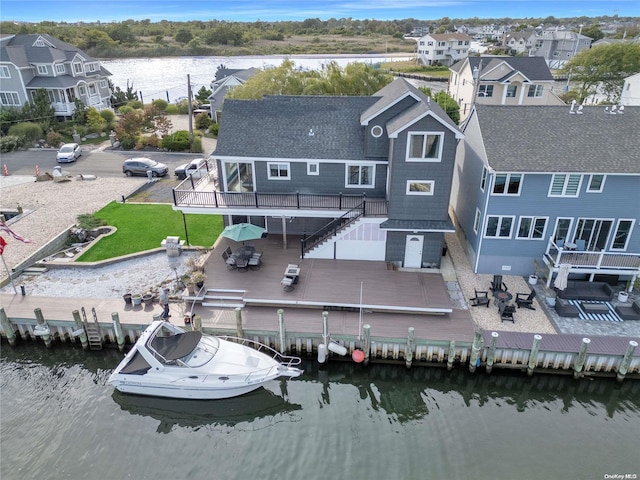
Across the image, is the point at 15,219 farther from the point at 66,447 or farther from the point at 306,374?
the point at 306,374

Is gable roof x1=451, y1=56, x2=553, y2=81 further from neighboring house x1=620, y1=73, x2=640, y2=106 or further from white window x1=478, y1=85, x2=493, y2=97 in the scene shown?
neighboring house x1=620, y1=73, x2=640, y2=106

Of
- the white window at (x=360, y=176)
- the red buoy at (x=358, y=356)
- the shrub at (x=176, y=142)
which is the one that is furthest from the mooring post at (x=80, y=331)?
the shrub at (x=176, y=142)

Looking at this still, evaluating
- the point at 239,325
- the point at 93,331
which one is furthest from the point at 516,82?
the point at 93,331

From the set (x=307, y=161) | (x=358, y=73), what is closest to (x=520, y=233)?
(x=307, y=161)

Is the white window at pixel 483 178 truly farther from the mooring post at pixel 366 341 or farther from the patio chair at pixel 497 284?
the mooring post at pixel 366 341

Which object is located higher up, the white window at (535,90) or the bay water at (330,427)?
the white window at (535,90)
